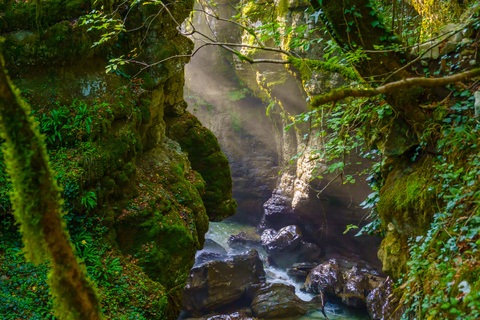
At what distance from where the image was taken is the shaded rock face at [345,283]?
9.66 metres

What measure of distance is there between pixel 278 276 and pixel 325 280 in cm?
234

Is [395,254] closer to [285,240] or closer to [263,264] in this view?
[285,240]

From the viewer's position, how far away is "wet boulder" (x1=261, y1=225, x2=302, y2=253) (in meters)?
13.2

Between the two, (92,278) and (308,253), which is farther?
(308,253)

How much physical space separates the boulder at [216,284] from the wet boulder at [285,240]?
273cm

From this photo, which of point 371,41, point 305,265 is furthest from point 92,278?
point 305,265

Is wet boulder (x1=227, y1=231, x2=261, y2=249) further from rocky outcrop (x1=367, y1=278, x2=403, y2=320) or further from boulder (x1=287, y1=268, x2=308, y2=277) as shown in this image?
rocky outcrop (x1=367, y1=278, x2=403, y2=320)

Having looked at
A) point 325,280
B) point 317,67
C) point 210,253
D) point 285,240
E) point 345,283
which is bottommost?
point 345,283

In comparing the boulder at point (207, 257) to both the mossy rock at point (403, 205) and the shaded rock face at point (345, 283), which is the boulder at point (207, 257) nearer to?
the shaded rock face at point (345, 283)

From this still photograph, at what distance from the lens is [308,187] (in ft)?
43.9

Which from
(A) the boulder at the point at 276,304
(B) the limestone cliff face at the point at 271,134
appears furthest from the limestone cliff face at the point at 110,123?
(B) the limestone cliff face at the point at 271,134

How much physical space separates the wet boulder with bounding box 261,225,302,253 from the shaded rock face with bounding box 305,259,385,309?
6.52 feet

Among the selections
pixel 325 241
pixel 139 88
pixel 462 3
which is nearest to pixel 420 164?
pixel 462 3

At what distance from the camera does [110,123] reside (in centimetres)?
512
